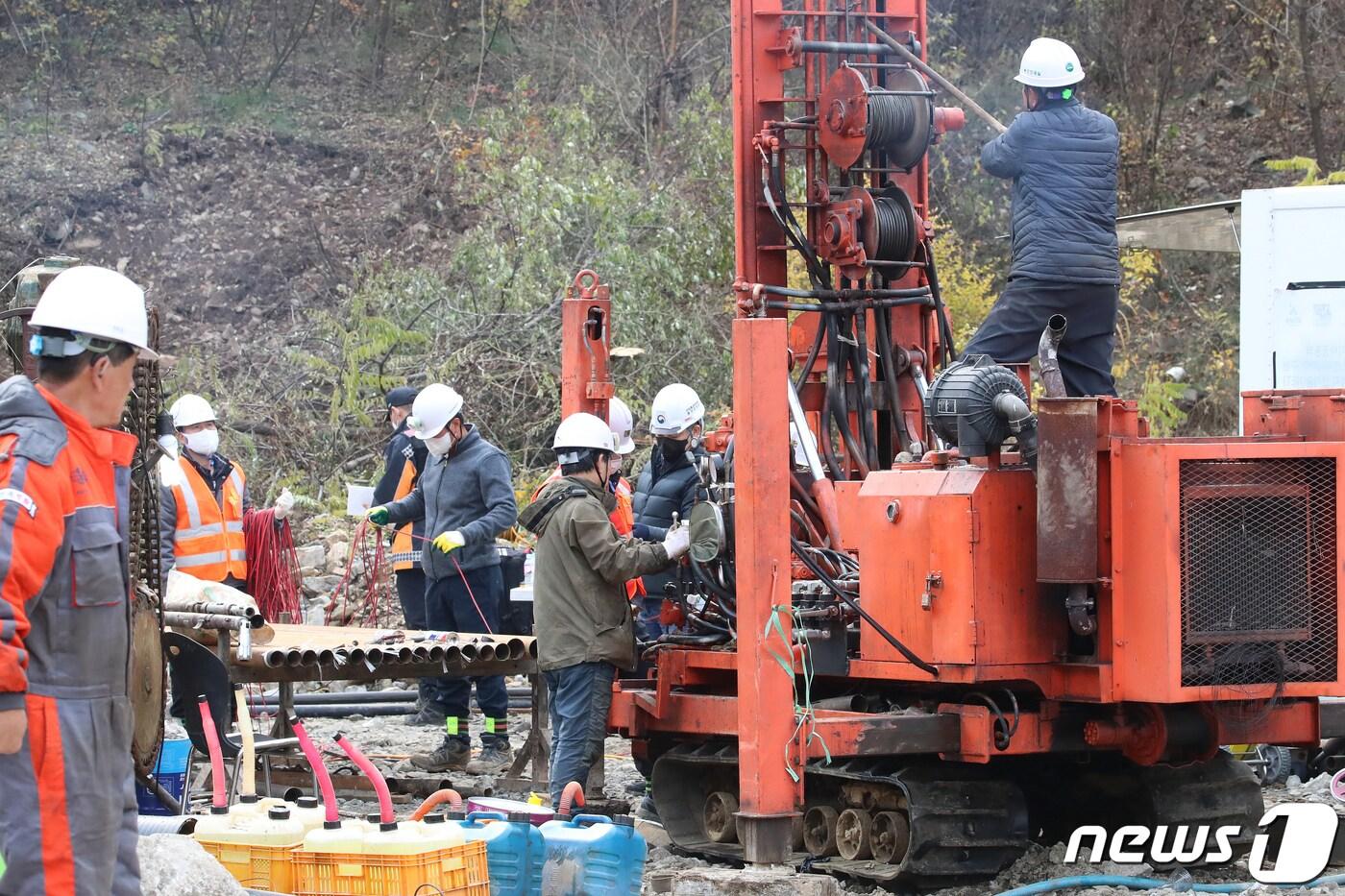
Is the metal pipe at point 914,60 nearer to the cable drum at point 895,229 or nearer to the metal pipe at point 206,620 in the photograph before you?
the cable drum at point 895,229

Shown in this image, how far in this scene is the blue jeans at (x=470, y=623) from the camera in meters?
10.4

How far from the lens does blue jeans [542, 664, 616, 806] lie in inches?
324

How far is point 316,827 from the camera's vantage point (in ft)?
19.5

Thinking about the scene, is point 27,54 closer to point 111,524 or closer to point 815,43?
point 815,43

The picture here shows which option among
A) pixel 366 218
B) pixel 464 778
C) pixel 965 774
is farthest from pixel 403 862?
pixel 366 218

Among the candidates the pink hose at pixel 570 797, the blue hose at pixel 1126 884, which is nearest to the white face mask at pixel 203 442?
the pink hose at pixel 570 797

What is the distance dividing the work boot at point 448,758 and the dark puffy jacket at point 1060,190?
4122 mm

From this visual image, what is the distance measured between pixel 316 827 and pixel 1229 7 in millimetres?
20894

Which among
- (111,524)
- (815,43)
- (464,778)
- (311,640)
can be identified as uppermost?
(815,43)

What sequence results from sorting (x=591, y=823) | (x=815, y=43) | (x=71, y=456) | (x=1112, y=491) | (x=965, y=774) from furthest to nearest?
(x=815, y=43) < (x=965, y=774) < (x=1112, y=491) < (x=591, y=823) < (x=71, y=456)

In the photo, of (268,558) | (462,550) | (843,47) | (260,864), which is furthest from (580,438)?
(268,558)

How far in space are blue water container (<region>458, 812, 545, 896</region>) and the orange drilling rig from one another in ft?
3.61

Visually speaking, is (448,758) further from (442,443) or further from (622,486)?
(622,486)

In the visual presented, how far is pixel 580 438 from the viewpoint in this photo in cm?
834
